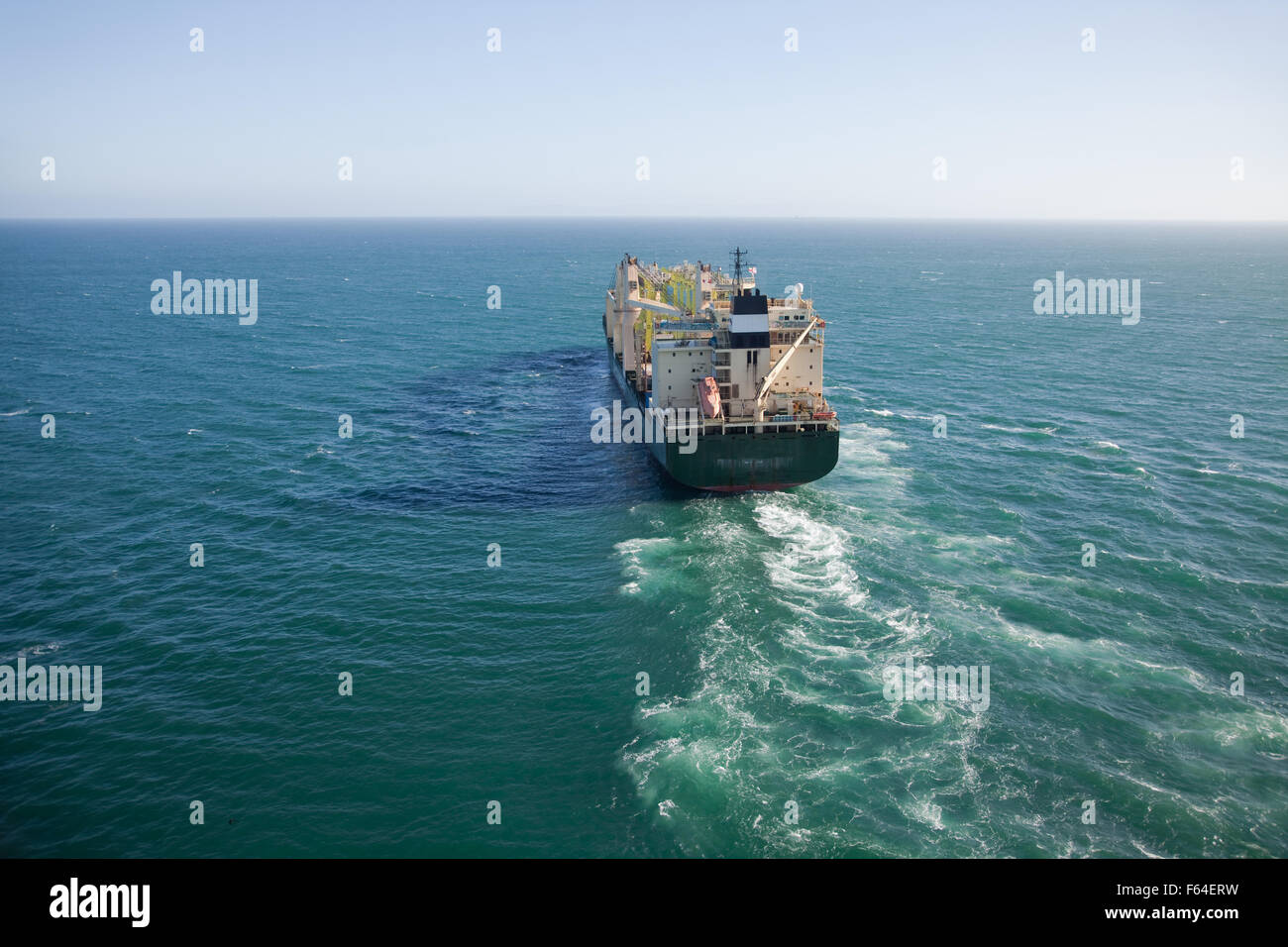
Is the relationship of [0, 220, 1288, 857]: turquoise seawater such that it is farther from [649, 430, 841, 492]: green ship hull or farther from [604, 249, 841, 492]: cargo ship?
[604, 249, 841, 492]: cargo ship

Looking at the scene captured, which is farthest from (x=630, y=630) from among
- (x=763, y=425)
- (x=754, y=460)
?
(x=763, y=425)

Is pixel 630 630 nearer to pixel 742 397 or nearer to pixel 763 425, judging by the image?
pixel 763 425

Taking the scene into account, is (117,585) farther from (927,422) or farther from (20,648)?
(927,422)

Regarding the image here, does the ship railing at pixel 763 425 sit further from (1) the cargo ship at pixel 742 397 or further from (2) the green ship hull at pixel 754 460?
(2) the green ship hull at pixel 754 460

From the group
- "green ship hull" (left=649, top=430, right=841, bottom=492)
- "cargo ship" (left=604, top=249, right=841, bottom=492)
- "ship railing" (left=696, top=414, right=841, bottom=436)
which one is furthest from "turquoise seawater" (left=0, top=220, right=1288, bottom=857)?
A: "ship railing" (left=696, top=414, right=841, bottom=436)

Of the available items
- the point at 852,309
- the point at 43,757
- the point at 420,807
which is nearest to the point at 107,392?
the point at 43,757
